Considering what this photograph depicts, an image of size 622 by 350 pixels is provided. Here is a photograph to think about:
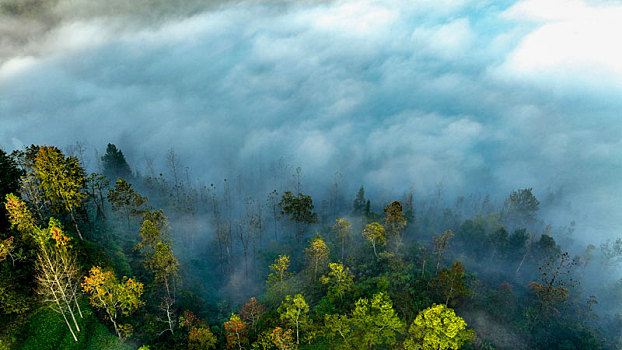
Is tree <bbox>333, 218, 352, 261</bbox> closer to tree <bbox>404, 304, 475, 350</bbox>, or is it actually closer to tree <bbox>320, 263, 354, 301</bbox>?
tree <bbox>320, 263, 354, 301</bbox>

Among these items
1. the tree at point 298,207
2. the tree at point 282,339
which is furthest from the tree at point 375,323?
the tree at point 298,207

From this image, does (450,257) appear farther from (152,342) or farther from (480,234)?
(152,342)

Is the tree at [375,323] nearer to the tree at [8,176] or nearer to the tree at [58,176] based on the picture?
the tree at [58,176]

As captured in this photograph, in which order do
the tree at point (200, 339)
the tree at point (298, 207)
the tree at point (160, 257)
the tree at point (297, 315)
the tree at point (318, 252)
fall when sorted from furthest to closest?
the tree at point (298, 207) < the tree at point (318, 252) < the tree at point (160, 257) < the tree at point (200, 339) < the tree at point (297, 315)

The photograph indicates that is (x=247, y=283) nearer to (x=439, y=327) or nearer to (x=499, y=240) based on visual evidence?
(x=439, y=327)

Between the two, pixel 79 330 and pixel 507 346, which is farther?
pixel 507 346

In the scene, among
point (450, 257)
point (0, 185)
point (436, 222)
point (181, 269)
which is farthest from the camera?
point (436, 222)

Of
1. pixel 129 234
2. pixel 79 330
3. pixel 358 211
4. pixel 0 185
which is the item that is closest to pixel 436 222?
pixel 358 211
